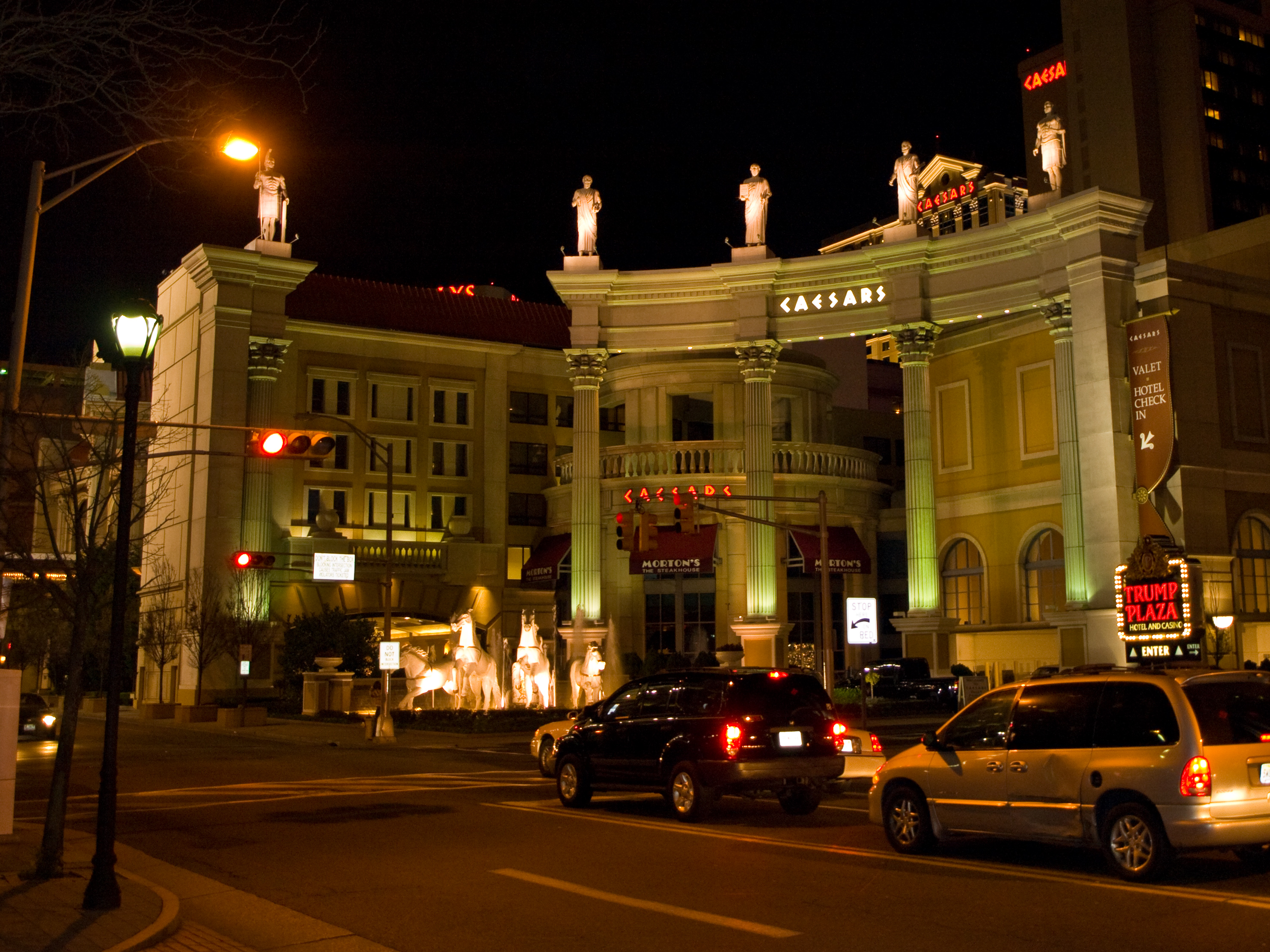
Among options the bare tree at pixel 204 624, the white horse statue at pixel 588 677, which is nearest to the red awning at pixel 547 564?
the white horse statue at pixel 588 677

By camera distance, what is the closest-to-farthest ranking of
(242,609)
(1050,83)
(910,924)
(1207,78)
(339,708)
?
(910,924) < (339,708) < (242,609) < (1207,78) < (1050,83)

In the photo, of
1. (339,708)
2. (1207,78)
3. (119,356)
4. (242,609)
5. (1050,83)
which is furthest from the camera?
(1050,83)

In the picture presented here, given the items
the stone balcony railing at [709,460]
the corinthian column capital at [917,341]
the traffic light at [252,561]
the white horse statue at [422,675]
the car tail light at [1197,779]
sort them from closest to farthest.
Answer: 1. the car tail light at [1197,779]
2. the traffic light at [252,561]
3. the white horse statue at [422,675]
4. the corinthian column capital at [917,341]
5. the stone balcony railing at [709,460]

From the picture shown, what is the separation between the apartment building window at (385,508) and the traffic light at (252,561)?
15614mm

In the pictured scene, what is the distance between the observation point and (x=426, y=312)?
57.1 metres

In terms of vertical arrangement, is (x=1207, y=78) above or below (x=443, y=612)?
above

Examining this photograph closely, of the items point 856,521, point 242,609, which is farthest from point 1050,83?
point 242,609

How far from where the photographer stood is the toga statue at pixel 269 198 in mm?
50000

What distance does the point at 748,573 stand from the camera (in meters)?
43.3

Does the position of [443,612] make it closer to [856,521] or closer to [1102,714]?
[856,521]

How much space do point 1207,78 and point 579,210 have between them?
69.9 m

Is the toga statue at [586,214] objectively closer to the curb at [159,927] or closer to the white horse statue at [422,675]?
the white horse statue at [422,675]

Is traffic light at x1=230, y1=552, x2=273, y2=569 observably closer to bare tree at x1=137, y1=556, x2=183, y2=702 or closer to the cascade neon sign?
bare tree at x1=137, y1=556, x2=183, y2=702

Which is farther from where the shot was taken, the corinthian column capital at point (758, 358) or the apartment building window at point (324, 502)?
the apartment building window at point (324, 502)
